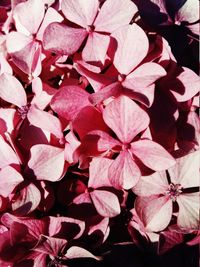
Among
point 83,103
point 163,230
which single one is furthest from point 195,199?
point 83,103

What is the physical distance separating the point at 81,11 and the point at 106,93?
123mm

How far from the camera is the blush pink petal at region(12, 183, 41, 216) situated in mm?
450

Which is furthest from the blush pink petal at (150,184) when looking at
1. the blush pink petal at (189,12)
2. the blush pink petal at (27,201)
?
the blush pink petal at (189,12)

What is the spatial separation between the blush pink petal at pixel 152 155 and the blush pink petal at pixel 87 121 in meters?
0.04

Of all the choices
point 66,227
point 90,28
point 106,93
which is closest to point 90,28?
point 90,28

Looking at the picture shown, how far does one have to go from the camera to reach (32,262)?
46 cm

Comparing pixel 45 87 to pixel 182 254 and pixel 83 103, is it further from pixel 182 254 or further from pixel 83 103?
pixel 182 254

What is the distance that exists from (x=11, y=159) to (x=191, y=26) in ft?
0.88

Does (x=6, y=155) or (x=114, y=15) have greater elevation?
(x=114, y=15)

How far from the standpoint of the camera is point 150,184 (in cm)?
48

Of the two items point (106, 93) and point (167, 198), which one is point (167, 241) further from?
point (106, 93)

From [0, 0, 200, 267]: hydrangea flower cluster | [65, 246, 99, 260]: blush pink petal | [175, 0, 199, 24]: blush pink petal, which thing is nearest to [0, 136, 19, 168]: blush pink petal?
[0, 0, 200, 267]: hydrangea flower cluster

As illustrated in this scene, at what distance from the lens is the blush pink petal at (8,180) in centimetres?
45

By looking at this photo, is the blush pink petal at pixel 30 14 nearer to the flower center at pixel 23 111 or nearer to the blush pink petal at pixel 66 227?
the flower center at pixel 23 111
